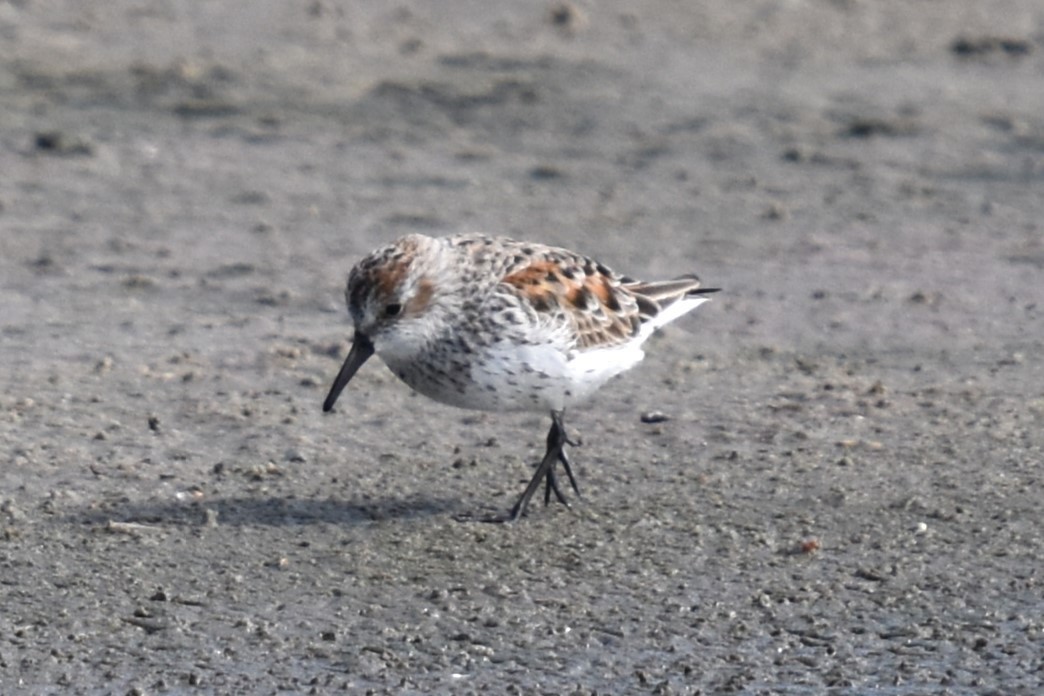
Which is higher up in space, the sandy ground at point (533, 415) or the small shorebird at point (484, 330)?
the small shorebird at point (484, 330)

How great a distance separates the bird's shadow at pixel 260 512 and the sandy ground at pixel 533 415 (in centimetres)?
2

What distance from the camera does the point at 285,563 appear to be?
6250 millimetres

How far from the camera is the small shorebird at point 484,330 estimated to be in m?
6.35

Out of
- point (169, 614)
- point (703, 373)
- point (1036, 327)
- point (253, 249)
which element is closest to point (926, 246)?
point (1036, 327)

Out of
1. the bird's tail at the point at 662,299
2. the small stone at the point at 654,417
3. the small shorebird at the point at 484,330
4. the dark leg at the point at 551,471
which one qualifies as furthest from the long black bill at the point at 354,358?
the small stone at the point at 654,417

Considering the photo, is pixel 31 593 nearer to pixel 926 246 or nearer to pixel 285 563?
pixel 285 563

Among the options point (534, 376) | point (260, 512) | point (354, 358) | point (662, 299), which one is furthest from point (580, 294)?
point (260, 512)

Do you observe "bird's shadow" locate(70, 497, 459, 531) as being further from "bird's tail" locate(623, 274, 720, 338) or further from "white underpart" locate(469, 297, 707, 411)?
"bird's tail" locate(623, 274, 720, 338)

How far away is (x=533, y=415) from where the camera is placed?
7.93m

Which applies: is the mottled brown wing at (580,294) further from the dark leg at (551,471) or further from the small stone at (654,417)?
the small stone at (654,417)

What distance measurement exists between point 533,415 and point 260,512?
5.28ft

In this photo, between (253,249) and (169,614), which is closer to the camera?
(169,614)

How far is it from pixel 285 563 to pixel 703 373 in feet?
9.08

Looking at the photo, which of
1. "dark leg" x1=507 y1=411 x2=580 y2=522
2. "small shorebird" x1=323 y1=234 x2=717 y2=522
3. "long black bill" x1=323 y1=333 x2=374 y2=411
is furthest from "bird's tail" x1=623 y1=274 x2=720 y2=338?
"long black bill" x1=323 y1=333 x2=374 y2=411
